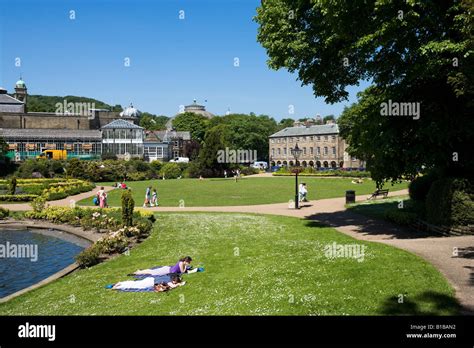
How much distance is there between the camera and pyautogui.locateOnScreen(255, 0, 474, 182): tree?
1374cm

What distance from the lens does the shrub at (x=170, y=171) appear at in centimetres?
6769

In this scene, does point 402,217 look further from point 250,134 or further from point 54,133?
point 250,134

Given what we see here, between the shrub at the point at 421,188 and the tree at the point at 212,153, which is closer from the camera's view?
the shrub at the point at 421,188

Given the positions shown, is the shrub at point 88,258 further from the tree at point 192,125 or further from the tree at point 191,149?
the tree at point 192,125

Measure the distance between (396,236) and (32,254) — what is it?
48.9 ft

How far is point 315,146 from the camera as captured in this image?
93.8 metres

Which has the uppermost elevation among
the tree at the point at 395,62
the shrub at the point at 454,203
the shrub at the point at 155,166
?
the tree at the point at 395,62

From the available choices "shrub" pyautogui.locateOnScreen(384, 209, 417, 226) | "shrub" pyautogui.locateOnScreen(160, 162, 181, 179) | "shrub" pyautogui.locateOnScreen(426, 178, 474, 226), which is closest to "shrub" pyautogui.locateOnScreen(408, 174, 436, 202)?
"shrub" pyautogui.locateOnScreen(384, 209, 417, 226)

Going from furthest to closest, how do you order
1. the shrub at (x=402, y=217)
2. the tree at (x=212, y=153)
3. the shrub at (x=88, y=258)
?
the tree at (x=212, y=153) < the shrub at (x=402, y=217) < the shrub at (x=88, y=258)

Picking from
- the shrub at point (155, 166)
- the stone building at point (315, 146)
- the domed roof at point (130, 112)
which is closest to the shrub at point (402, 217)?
the shrub at point (155, 166)

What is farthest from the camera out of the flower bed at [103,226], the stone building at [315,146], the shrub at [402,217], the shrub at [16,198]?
the stone building at [315,146]

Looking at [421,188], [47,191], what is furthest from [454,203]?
[47,191]

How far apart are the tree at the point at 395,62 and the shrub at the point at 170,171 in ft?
166
